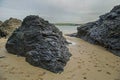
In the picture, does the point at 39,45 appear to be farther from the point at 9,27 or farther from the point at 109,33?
the point at 9,27

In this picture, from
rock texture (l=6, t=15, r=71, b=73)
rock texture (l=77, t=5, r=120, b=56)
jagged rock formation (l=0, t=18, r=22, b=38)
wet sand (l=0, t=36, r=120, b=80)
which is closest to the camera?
wet sand (l=0, t=36, r=120, b=80)

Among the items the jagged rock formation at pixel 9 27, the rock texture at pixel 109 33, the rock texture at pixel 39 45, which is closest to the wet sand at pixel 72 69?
the rock texture at pixel 39 45

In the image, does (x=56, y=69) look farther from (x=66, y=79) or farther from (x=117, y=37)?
(x=117, y=37)

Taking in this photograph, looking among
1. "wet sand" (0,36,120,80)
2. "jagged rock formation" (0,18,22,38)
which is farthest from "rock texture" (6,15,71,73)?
"jagged rock formation" (0,18,22,38)

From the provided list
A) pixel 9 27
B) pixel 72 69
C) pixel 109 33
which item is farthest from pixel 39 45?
pixel 9 27

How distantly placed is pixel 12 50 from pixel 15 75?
127 inches

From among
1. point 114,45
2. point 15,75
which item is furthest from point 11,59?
point 114,45

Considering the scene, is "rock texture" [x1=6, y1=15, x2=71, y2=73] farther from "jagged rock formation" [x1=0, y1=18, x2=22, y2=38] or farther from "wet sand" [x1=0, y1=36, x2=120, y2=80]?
"jagged rock formation" [x1=0, y1=18, x2=22, y2=38]

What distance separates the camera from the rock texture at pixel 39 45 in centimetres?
979

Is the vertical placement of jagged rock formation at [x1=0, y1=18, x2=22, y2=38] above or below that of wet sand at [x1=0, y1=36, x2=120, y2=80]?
above

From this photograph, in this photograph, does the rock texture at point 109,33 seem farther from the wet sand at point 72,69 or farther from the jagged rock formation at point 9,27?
the jagged rock formation at point 9,27

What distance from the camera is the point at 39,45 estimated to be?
10.4 meters

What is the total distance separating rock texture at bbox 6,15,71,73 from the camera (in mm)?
9793

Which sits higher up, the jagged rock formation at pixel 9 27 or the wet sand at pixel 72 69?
the jagged rock formation at pixel 9 27
